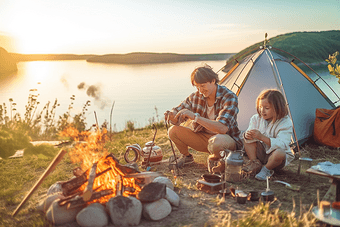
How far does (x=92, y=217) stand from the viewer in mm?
2641

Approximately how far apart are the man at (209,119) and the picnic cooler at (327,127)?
2.14 meters

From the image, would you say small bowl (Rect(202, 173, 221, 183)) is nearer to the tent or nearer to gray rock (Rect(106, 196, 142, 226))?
gray rock (Rect(106, 196, 142, 226))

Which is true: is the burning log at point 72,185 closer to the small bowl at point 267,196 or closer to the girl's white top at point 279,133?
the small bowl at point 267,196

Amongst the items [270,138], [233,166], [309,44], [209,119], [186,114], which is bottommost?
[233,166]

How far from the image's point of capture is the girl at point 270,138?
370cm

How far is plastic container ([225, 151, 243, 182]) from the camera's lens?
12.0 feet

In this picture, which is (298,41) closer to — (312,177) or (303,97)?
(303,97)

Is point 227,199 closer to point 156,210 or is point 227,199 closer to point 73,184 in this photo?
point 156,210

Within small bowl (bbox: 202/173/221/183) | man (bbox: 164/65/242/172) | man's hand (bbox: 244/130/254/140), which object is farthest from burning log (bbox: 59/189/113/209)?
man's hand (bbox: 244/130/254/140)

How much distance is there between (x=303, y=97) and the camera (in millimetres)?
5574

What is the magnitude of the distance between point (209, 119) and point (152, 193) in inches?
64.3

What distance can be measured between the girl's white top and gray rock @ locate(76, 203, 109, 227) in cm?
213

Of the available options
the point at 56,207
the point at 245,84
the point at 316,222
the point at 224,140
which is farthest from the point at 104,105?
the point at 316,222

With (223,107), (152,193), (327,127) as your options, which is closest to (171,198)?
(152,193)
